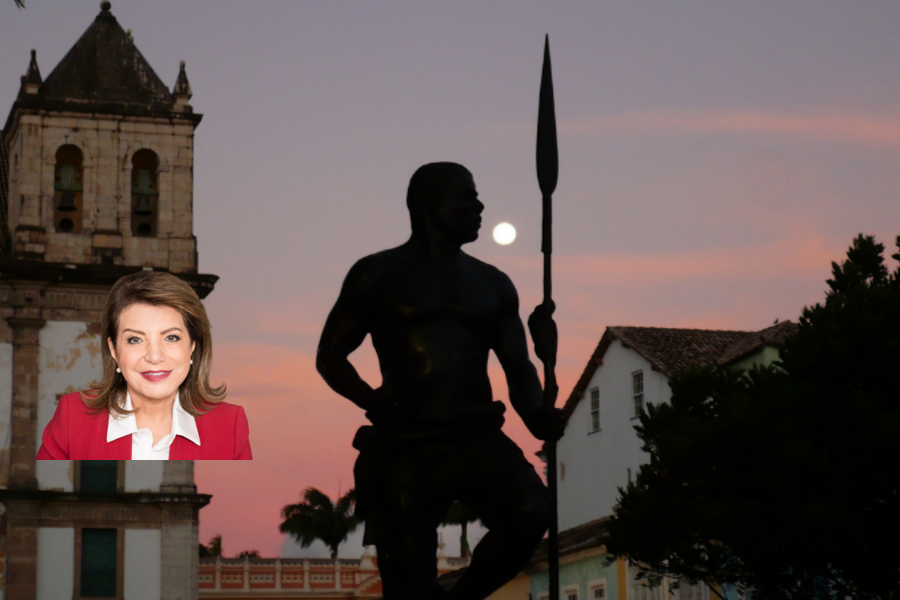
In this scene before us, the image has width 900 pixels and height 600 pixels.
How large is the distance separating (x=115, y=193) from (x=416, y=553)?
39.5 meters

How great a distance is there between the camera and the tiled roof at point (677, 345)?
137ft

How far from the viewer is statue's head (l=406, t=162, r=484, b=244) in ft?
21.3

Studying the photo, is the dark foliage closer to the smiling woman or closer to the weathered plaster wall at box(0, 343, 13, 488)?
the weathered plaster wall at box(0, 343, 13, 488)

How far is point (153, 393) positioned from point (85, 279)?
33.5 m

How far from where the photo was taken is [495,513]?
20.2 feet

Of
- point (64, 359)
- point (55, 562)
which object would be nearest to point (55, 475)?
point (55, 562)

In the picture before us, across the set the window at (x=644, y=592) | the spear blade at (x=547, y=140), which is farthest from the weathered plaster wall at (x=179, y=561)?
the spear blade at (x=547, y=140)

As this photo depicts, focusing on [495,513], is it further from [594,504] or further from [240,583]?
[240,583]

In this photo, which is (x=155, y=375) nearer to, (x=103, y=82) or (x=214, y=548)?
(x=103, y=82)

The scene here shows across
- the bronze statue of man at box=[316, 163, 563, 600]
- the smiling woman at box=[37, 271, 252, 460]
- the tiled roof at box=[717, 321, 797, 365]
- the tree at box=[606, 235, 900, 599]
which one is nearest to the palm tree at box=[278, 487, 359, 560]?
the tiled roof at box=[717, 321, 797, 365]

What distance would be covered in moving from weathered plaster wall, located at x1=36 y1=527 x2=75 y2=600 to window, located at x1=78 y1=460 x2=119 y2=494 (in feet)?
4.34

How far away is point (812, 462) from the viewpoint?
2302 cm

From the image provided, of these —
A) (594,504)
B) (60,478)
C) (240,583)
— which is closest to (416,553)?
(60,478)

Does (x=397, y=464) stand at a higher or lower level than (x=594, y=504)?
lower
